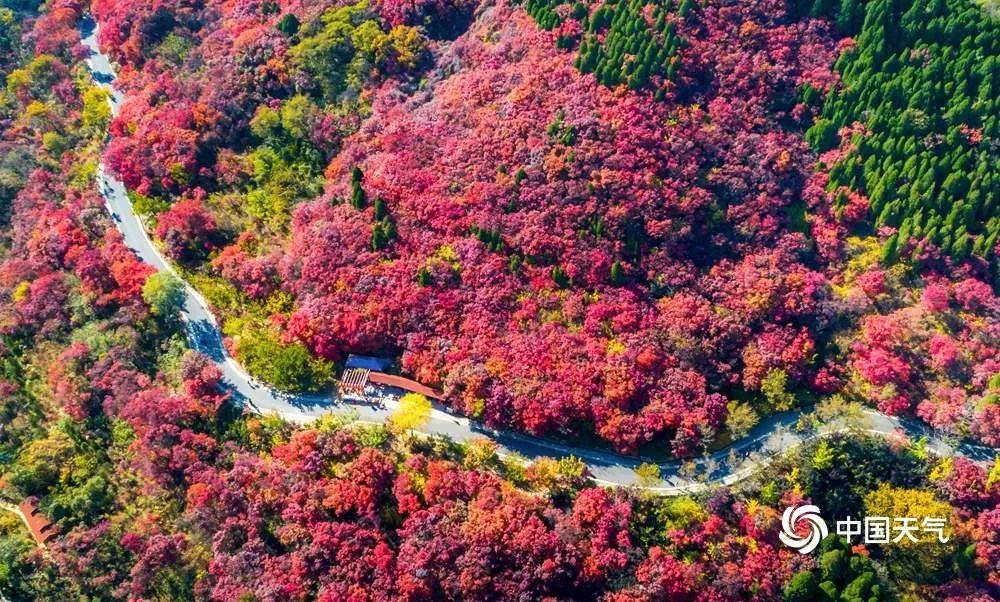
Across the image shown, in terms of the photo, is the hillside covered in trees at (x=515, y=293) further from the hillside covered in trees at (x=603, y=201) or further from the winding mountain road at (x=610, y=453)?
the winding mountain road at (x=610, y=453)

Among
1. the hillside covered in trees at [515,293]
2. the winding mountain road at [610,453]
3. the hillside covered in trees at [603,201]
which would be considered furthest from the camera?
the hillside covered in trees at [603,201]

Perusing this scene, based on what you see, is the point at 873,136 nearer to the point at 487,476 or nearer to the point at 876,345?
the point at 876,345

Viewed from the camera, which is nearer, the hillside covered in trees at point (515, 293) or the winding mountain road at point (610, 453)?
the hillside covered in trees at point (515, 293)

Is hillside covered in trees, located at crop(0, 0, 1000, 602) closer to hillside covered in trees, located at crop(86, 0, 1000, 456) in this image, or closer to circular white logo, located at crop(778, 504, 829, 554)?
hillside covered in trees, located at crop(86, 0, 1000, 456)

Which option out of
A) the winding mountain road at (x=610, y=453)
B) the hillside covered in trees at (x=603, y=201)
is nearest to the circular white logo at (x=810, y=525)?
the winding mountain road at (x=610, y=453)

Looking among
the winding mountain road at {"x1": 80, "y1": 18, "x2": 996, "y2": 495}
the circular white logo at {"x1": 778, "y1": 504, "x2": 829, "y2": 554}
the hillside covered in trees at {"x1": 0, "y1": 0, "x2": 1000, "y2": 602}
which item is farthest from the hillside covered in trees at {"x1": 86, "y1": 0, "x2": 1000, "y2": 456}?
the circular white logo at {"x1": 778, "y1": 504, "x2": 829, "y2": 554}
